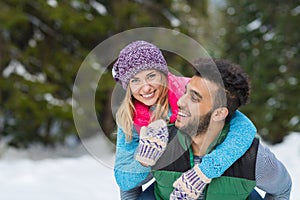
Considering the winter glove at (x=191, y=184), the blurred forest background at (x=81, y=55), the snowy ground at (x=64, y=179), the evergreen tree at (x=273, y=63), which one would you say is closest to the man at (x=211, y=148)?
the winter glove at (x=191, y=184)

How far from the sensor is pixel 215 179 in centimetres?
177

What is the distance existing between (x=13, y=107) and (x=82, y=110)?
13.5 ft

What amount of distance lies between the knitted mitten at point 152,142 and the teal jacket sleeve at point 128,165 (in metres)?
0.06

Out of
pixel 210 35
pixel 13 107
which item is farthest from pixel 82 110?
pixel 210 35

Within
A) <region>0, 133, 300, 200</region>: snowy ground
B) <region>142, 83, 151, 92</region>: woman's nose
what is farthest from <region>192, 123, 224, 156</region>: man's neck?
<region>0, 133, 300, 200</region>: snowy ground

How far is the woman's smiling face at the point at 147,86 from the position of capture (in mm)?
1674

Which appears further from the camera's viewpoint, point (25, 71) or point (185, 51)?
point (25, 71)

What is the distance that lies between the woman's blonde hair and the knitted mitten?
33 millimetres

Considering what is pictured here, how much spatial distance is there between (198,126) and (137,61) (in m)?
0.29

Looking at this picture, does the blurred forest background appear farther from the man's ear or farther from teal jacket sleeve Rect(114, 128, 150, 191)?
the man's ear

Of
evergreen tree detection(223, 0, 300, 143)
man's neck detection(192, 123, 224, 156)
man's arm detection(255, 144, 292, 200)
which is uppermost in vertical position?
evergreen tree detection(223, 0, 300, 143)

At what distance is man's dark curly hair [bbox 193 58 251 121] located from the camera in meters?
1.68

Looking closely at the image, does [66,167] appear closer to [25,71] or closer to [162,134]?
[25,71]

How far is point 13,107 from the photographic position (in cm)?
613
